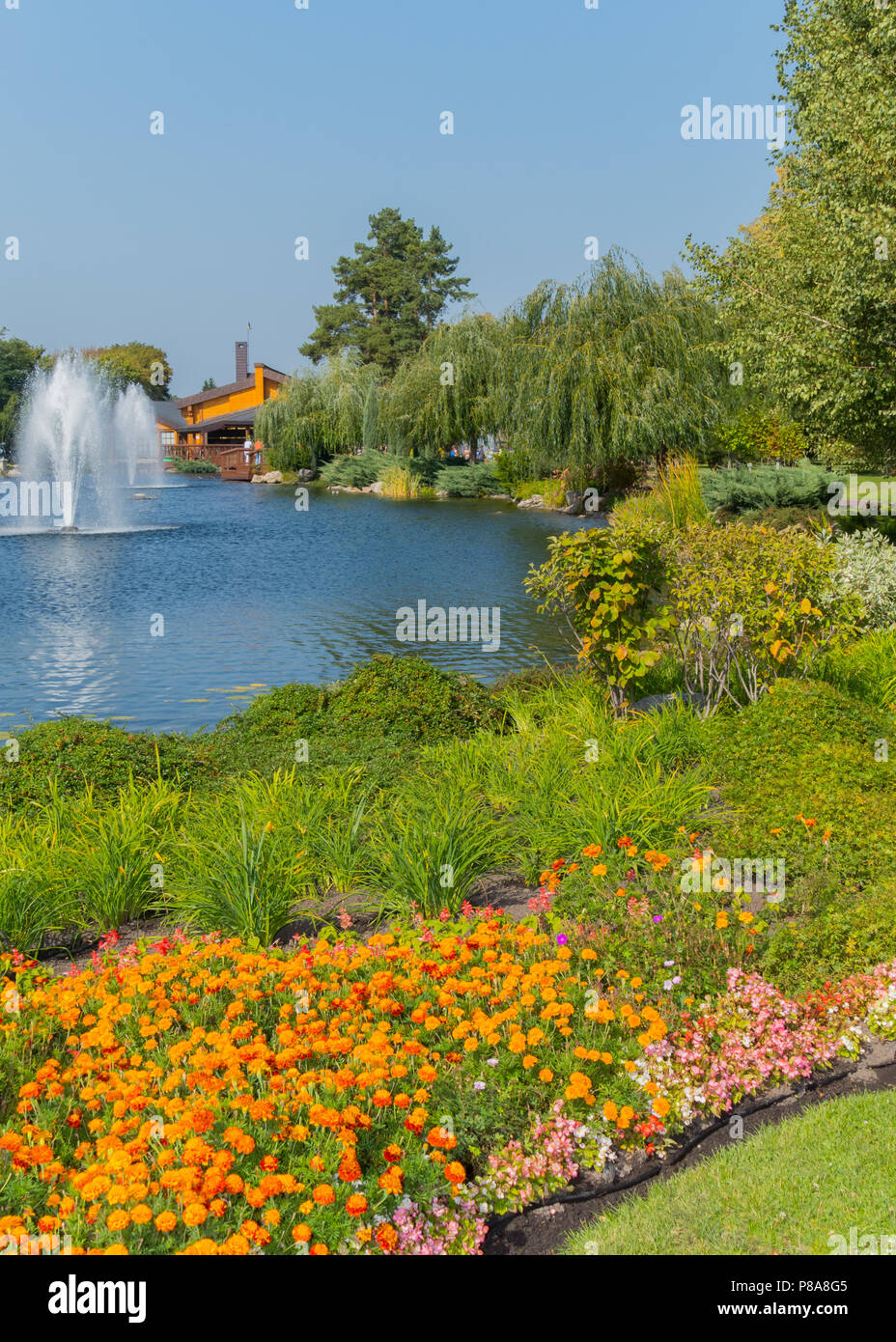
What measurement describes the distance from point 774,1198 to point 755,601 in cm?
603

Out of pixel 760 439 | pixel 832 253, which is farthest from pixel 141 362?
pixel 832 253

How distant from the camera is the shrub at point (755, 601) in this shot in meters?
8.84

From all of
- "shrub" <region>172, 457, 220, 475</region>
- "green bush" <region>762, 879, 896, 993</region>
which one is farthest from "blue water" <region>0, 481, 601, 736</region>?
"shrub" <region>172, 457, 220, 475</region>

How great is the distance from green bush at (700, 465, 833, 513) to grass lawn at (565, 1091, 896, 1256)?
2330 cm

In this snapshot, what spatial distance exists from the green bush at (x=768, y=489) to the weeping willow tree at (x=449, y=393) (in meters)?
21.0

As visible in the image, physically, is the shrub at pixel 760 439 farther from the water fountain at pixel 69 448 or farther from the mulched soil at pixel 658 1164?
the mulched soil at pixel 658 1164

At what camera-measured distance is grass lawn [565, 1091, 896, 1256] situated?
11.0 feet

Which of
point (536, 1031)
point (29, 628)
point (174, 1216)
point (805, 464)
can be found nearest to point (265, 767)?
point (536, 1031)

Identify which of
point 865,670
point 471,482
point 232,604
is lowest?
point 865,670

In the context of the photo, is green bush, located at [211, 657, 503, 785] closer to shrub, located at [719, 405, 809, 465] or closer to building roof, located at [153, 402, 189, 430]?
shrub, located at [719, 405, 809, 465]

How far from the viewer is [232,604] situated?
799 inches

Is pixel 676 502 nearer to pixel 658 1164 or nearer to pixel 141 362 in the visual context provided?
pixel 658 1164

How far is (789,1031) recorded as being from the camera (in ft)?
15.0
